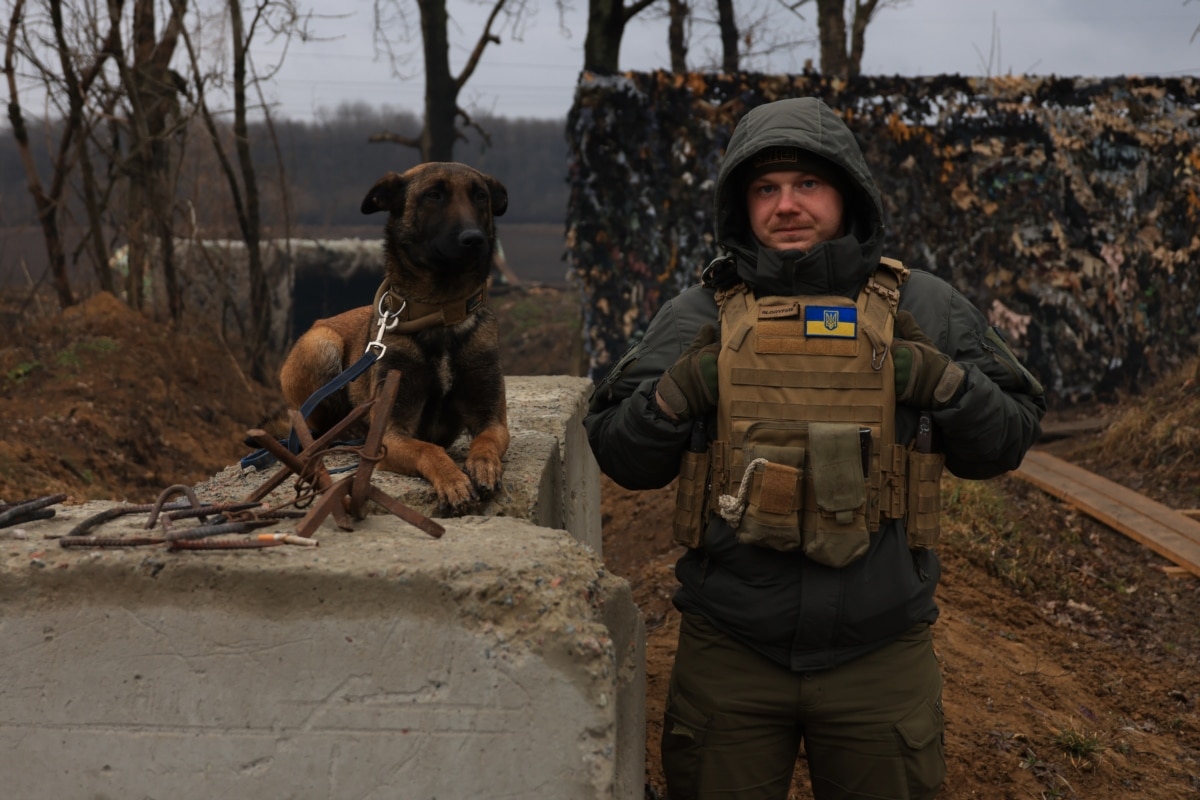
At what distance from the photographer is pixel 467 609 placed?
218 centimetres

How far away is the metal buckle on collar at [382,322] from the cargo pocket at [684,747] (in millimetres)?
1430

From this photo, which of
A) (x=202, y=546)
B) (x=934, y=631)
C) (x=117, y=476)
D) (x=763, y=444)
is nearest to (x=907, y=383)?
(x=763, y=444)

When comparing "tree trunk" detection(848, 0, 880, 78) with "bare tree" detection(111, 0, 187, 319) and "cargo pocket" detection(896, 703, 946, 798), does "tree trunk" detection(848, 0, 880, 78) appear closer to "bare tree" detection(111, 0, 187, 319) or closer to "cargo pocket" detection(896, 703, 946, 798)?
"bare tree" detection(111, 0, 187, 319)

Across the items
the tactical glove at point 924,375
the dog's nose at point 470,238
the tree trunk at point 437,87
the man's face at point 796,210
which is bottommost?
the tactical glove at point 924,375

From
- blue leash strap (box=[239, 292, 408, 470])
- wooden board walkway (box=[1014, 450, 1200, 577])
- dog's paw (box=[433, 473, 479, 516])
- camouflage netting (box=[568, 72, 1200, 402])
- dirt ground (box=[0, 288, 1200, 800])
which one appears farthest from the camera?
camouflage netting (box=[568, 72, 1200, 402])

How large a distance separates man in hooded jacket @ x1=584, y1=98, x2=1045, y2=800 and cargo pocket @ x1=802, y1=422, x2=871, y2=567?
0.06 ft

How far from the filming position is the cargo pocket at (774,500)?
7.95ft

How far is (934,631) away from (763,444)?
9.07 feet

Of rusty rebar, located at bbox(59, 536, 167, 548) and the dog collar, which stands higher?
the dog collar

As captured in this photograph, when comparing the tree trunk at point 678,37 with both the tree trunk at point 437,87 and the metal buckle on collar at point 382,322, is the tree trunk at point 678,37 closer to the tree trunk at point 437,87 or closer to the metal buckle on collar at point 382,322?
the tree trunk at point 437,87

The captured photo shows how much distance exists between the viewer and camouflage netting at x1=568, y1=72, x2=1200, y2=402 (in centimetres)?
952

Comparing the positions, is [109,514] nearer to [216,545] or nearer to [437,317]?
[216,545]

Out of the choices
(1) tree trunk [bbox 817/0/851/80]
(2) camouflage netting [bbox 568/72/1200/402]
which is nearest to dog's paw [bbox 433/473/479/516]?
(2) camouflage netting [bbox 568/72/1200/402]

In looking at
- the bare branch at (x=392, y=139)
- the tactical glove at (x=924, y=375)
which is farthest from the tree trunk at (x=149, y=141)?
the tactical glove at (x=924, y=375)
